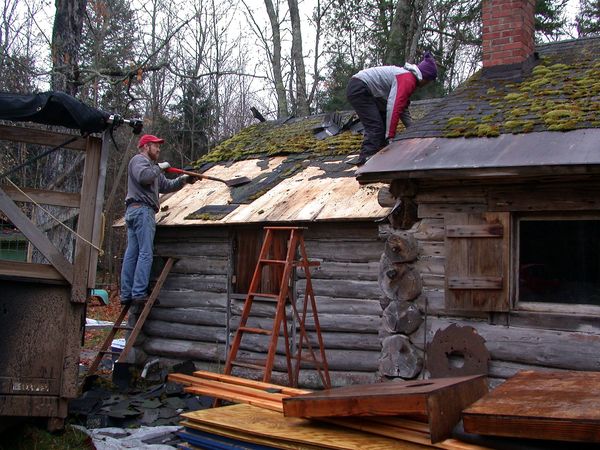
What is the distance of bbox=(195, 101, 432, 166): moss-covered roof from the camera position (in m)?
10.4

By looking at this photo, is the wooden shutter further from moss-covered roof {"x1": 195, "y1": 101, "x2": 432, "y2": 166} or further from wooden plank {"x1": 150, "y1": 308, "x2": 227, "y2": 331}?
wooden plank {"x1": 150, "y1": 308, "x2": 227, "y2": 331}

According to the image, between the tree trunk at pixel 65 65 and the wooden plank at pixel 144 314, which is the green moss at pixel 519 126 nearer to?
the wooden plank at pixel 144 314

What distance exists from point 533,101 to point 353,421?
498cm

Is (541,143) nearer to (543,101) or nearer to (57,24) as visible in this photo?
(543,101)

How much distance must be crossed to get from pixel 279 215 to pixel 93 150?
9.27ft

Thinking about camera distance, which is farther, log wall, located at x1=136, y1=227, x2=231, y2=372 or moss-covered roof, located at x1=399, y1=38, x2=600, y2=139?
log wall, located at x1=136, y1=227, x2=231, y2=372

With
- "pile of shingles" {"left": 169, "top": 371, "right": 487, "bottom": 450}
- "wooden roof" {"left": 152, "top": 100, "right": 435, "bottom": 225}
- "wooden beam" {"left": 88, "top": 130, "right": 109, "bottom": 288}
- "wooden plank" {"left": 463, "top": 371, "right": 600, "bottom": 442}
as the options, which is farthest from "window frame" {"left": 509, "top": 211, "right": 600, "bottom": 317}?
→ "wooden beam" {"left": 88, "top": 130, "right": 109, "bottom": 288}

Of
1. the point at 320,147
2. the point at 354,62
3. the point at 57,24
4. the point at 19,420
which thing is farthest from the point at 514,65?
the point at 354,62

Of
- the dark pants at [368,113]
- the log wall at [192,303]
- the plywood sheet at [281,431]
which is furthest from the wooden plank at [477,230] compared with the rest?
the log wall at [192,303]

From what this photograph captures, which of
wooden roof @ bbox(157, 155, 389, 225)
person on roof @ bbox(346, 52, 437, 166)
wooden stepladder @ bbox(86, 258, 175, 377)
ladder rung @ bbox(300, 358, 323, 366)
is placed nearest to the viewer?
ladder rung @ bbox(300, 358, 323, 366)

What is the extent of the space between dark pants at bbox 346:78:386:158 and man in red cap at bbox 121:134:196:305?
Result: 2789mm

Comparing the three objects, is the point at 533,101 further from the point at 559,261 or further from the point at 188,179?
the point at 188,179

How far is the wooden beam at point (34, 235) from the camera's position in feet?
19.8

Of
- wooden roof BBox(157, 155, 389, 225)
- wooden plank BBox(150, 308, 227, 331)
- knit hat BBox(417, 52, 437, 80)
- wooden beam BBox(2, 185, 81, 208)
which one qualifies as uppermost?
knit hat BBox(417, 52, 437, 80)
